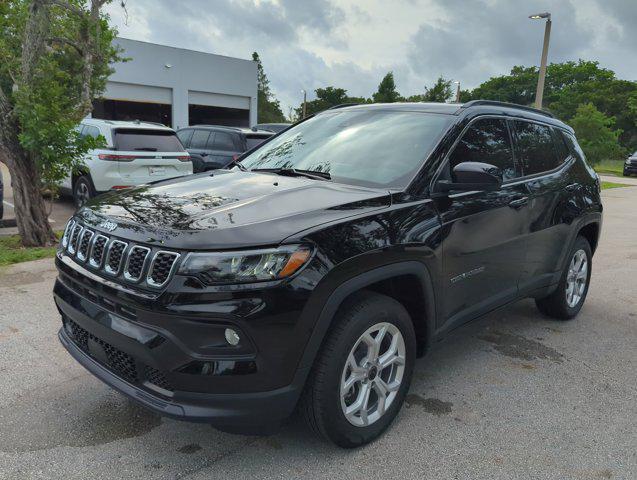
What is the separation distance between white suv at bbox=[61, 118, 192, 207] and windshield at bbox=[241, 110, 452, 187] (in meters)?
5.34

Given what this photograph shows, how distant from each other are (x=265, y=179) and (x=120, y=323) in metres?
1.24

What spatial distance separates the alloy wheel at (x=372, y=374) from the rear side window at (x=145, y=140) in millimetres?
7318

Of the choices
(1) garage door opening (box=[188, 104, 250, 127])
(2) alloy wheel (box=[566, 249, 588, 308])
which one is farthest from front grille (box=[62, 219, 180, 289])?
(1) garage door opening (box=[188, 104, 250, 127])

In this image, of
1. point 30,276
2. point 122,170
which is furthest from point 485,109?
point 122,170

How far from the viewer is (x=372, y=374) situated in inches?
107

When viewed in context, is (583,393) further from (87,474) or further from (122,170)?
(122,170)

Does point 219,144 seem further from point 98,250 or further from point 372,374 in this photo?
point 372,374

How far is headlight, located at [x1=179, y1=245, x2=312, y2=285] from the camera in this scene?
220 cm

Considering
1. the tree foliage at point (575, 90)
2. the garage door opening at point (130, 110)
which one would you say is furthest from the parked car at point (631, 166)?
the garage door opening at point (130, 110)

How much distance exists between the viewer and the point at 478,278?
3377 millimetres

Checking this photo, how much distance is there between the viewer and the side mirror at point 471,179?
2988mm

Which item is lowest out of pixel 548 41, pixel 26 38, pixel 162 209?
pixel 162 209

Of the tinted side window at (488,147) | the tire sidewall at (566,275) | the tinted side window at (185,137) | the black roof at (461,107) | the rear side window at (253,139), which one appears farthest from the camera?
the tinted side window at (185,137)

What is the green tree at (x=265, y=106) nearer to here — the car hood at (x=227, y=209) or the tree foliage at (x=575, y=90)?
the tree foliage at (x=575, y=90)
